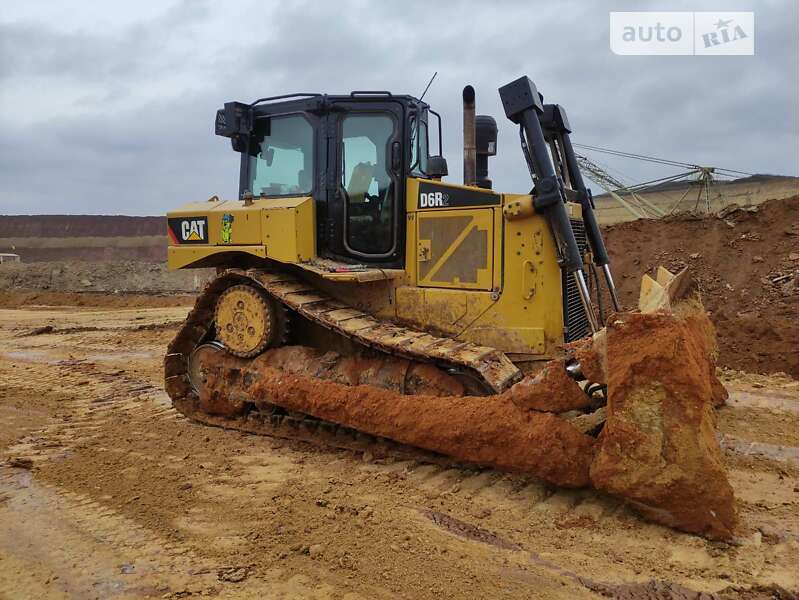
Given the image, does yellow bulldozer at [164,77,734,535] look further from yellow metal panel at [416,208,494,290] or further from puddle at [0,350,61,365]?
puddle at [0,350,61,365]

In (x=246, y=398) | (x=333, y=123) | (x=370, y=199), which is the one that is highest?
(x=333, y=123)

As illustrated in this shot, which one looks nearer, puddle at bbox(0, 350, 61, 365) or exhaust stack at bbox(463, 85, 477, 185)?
exhaust stack at bbox(463, 85, 477, 185)

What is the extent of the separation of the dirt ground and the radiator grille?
4.29ft

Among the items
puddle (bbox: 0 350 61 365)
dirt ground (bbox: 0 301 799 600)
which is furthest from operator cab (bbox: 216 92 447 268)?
puddle (bbox: 0 350 61 365)

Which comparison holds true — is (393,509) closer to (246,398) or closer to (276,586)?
(276,586)

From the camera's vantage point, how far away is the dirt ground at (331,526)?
125 inches

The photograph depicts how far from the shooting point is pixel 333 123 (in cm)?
576

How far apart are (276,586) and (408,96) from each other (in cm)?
414

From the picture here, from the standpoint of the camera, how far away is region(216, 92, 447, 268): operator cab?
222 inches

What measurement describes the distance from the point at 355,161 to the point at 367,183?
0.79 ft

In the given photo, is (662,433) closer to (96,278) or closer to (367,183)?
(367,183)

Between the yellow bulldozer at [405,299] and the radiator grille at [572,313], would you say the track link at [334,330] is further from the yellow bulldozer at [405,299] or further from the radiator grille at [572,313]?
the radiator grille at [572,313]

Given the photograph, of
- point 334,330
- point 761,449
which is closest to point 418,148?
point 334,330

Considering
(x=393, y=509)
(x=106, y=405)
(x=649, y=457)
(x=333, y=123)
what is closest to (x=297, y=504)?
(x=393, y=509)
